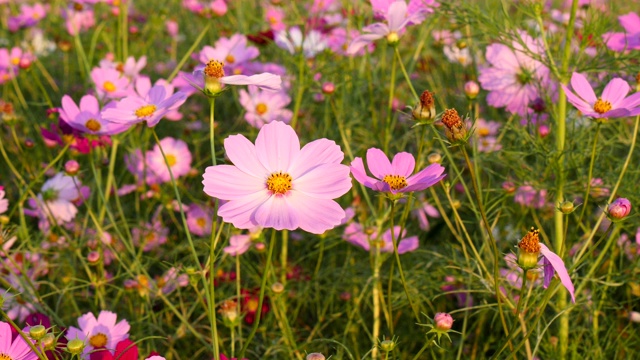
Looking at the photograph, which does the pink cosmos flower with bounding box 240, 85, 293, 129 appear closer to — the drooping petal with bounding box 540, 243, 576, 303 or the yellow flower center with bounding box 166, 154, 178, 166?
the yellow flower center with bounding box 166, 154, 178, 166

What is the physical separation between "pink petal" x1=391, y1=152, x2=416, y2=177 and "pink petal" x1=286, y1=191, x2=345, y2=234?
12 cm

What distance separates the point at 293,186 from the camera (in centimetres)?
75

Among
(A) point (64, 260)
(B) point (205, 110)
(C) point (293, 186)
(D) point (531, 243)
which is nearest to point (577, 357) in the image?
(D) point (531, 243)

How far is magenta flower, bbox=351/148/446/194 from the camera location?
27.9 inches

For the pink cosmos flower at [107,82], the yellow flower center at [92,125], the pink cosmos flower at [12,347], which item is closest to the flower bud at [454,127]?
the pink cosmos flower at [12,347]

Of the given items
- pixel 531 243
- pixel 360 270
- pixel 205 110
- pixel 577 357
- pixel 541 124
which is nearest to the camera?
pixel 531 243

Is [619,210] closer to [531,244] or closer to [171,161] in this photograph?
[531,244]

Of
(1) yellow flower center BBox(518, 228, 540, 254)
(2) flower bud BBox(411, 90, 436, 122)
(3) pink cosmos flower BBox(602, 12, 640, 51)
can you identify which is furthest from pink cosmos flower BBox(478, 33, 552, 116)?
(1) yellow flower center BBox(518, 228, 540, 254)

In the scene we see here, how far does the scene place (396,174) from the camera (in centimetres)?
78

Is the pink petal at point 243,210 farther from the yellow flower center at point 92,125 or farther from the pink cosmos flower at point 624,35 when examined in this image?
the pink cosmos flower at point 624,35

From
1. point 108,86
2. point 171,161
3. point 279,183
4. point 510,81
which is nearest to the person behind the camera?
point 279,183

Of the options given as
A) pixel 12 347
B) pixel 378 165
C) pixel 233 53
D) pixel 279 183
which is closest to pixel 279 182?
pixel 279 183

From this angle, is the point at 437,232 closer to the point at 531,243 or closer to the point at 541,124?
the point at 541,124

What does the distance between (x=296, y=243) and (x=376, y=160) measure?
0.60 meters
